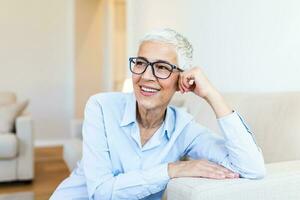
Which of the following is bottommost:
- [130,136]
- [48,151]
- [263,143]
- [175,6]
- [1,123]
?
[48,151]

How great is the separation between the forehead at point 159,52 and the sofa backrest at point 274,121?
2.31ft

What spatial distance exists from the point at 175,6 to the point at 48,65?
268 centimetres

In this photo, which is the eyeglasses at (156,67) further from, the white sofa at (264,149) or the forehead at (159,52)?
the white sofa at (264,149)

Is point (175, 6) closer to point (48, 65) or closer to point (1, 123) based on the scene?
point (1, 123)

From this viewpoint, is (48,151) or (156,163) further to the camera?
(48,151)

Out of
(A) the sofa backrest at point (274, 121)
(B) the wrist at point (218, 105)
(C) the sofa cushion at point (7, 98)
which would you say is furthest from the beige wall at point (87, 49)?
(B) the wrist at point (218, 105)

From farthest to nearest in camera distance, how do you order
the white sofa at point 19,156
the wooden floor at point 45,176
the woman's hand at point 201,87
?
the white sofa at point 19,156
the wooden floor at point 45,176
the woman's hand at point 201,87

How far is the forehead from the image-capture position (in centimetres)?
123

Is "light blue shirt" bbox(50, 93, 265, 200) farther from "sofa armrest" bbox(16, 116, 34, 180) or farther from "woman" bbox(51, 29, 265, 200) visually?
"sofa armrest" bbox(16, 116, 34, 180)

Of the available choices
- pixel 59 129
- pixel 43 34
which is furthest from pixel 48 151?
pixel 43 34

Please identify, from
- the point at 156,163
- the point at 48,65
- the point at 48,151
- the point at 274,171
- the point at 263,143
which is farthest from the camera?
the point at 48,65

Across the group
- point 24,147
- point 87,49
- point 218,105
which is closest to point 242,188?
point 218,105

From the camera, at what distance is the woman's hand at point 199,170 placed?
43.8 inches

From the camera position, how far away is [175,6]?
3.38m
